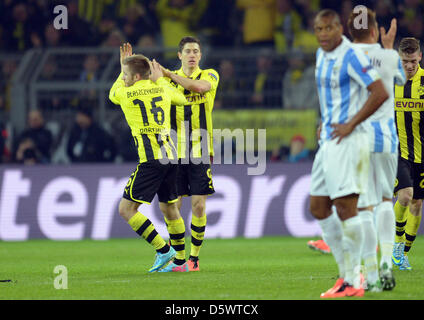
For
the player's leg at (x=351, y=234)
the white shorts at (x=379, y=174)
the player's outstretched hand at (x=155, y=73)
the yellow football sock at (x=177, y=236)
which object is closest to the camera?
the player's leg at (x=351, y=234)

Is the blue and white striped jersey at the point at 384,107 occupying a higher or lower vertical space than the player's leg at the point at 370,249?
higher

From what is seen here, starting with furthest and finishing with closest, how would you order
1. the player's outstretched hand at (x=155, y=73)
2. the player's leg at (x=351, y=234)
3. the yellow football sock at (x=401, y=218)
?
the yellow football sock at (x=401, y=218) < the player's outstretched hand at (x=155, y=73) < the player's leg at (x=351, y=234)

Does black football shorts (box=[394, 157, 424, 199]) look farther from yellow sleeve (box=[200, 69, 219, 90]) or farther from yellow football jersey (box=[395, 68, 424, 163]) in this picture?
yellow sleeve (box=[200, 69, 219, 90])

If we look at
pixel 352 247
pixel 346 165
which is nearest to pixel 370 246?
pixel 352 247

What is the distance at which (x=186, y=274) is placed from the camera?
317 inches

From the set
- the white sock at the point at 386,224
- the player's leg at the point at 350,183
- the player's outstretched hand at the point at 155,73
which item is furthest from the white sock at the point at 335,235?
the player's outstretched hand at the point at 155,73

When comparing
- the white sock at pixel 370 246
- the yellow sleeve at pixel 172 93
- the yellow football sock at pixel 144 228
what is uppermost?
the yellow sleeve at pixel 172 93

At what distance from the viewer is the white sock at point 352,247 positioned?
19.9 feet

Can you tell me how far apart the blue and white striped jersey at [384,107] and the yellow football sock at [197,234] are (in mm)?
2695

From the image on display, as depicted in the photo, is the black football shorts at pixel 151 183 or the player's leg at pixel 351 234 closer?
the player's leg at pixel 351 234

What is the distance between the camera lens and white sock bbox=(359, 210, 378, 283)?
20.5 ft

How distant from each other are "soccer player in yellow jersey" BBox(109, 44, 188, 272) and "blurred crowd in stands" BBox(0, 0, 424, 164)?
217 inches

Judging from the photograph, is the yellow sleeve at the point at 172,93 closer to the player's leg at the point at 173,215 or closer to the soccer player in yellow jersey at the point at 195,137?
the soccer player in yellow jersey at the point at 195,137

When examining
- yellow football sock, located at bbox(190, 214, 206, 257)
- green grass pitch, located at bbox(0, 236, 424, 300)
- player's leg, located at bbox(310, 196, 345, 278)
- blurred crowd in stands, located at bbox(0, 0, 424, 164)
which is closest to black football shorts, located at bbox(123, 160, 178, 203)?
yellow football sock, located at bbox(190, 214, 206, 257)
